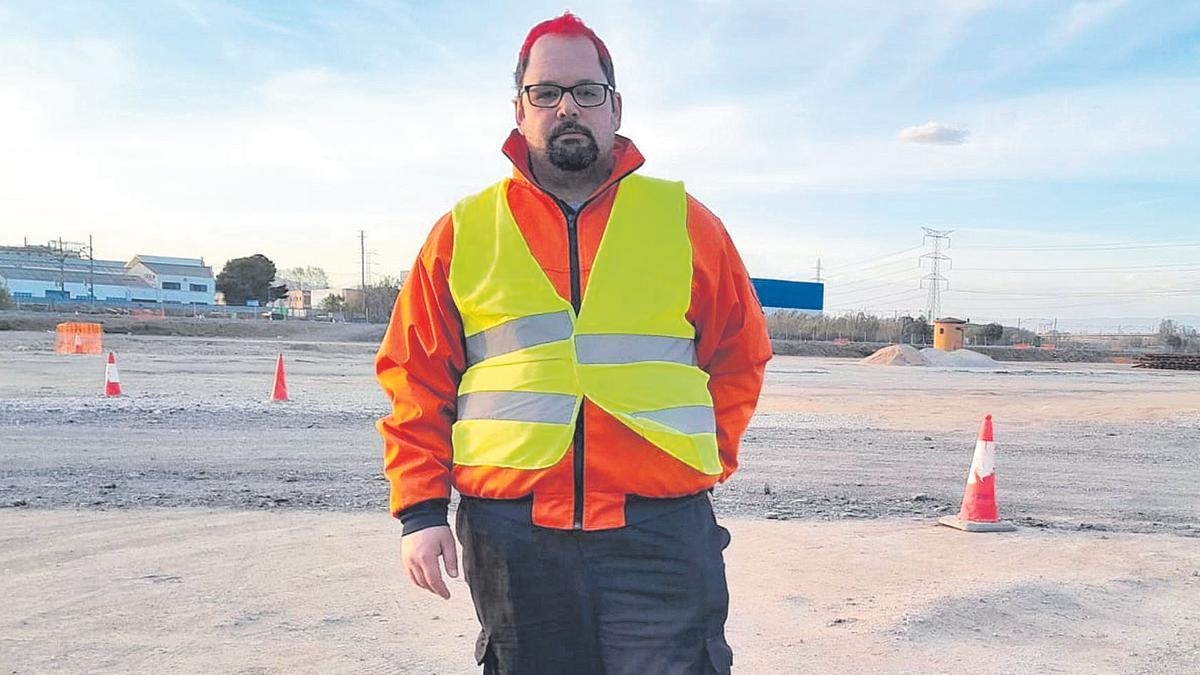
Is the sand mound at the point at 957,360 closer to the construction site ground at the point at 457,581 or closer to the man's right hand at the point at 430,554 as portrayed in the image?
the construction site ground at the point at 457,581

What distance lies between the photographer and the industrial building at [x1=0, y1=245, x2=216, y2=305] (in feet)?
255

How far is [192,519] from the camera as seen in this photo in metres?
6.06

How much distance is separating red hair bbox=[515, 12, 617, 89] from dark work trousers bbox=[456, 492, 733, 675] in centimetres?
113

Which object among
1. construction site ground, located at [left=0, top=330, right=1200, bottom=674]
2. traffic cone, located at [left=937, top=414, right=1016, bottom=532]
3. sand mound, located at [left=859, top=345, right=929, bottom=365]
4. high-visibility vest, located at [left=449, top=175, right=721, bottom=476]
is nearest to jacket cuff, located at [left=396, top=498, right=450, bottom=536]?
high-visibility vest, located at [left=449, top=175, right=721, bottom=476]

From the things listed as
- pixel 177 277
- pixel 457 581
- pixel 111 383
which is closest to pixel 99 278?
pixel 177 277

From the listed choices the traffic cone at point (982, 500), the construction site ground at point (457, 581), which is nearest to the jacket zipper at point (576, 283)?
the construction site ground at point (457, 581)

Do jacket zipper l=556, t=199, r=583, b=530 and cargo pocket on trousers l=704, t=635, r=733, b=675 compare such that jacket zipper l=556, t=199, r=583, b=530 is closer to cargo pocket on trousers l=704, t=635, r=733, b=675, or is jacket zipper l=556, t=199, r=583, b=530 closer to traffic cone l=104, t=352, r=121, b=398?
cargo pocket on trousers l=704, t=635, r=733, b=675

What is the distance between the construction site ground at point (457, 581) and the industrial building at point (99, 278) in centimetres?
7682

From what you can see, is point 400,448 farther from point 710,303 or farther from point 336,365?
point 336,365

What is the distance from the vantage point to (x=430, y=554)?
220cm

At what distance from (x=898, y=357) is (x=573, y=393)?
135 ft

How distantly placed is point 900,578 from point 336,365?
21144mm

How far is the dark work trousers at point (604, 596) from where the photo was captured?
82.9 inches

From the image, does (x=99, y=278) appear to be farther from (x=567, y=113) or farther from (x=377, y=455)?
(x=567, y=113)
